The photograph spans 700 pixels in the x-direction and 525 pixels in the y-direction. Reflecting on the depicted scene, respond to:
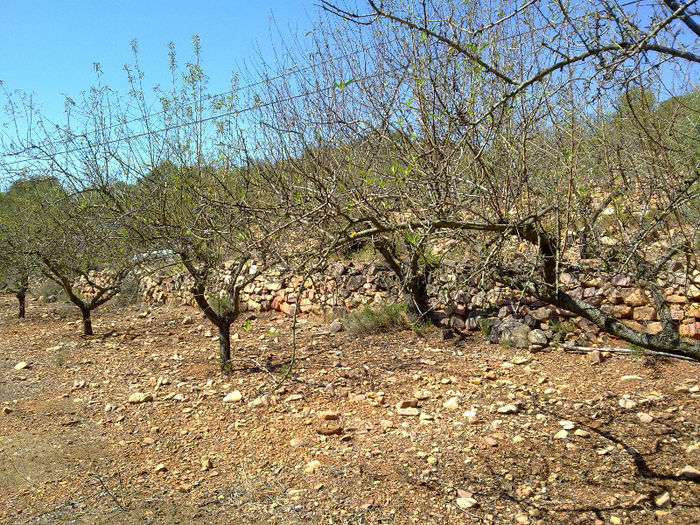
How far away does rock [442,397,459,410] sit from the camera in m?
4.42

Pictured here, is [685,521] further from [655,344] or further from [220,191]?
[220,191]

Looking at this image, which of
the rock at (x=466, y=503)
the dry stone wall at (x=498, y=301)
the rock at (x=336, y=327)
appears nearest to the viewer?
the rock at (x=466, y=503)

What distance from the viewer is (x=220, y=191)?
610cm

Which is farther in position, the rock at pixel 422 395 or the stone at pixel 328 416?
the rock at pixel 422 395

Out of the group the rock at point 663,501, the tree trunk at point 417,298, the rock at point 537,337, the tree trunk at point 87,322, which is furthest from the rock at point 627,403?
the tree trunk at point 87,322

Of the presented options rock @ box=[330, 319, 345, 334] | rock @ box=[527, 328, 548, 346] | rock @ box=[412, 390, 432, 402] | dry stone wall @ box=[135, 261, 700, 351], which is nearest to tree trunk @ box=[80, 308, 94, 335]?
dry stone wall @ box=[135, 261, 700, 351]

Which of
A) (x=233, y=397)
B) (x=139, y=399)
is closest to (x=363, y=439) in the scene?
(x=233, y=397)

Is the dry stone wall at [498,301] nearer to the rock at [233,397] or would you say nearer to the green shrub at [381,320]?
the green shrub at [381,320]

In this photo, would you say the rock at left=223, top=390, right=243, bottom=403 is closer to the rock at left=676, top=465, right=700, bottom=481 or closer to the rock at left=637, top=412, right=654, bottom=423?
the rock at left=637, top=412, right=654, bottom=423

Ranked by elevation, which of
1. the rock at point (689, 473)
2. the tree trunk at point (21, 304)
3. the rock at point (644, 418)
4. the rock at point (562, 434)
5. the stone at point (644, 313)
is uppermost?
the tree trunk at point (21, 304)

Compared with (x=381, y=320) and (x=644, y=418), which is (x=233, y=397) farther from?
(x=644, y=418)

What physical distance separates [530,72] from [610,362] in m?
2.72

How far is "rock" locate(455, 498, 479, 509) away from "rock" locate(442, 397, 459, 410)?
4.27 ft

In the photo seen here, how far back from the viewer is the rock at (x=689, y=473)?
3139mm
